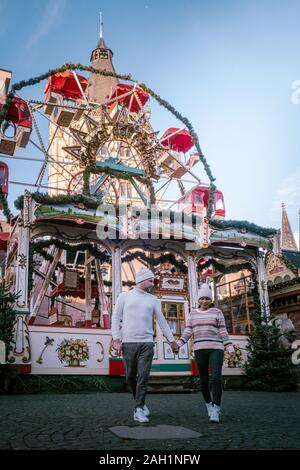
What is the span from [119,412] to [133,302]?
6.21 ft

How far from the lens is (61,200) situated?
13.2 meters

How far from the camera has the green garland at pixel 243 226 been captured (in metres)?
15.3

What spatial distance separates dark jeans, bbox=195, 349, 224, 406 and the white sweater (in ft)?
1.82

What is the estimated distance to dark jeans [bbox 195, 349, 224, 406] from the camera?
5.71 m

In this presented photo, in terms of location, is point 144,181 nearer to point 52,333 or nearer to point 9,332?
point 52,333

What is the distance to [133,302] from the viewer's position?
5.75 meters

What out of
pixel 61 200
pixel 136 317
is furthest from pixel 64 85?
pixel 136 317

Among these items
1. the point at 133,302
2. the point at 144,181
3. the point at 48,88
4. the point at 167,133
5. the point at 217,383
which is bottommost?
the point at 217,383

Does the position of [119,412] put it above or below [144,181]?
below

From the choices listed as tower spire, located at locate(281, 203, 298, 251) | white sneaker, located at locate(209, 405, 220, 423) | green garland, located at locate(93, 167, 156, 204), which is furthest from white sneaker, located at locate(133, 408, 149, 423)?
tower spire, located at locate(281, 203, 298, 251)
